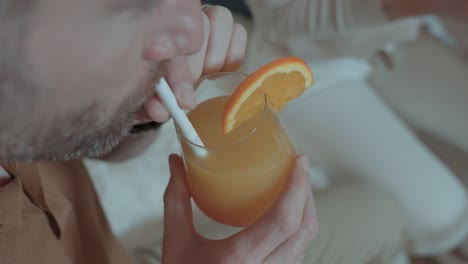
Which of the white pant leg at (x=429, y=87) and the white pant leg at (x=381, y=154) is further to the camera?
the white pant leg at (x=429, y=87)

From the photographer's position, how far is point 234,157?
644 mm

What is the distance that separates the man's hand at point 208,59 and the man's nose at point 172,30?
6cm

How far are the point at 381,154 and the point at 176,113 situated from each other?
59 centimetres

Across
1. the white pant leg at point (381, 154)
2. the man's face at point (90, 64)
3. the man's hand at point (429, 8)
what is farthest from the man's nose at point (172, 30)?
the man's hand at point (429, 8)

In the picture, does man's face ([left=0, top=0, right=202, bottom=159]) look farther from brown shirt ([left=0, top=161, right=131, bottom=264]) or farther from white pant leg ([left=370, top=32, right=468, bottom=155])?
white pant leg ([left=370, top=32, right=468, bottom=155])

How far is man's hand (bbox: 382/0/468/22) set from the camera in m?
1.12

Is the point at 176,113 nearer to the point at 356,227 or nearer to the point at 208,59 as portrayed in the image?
the point at 208,59

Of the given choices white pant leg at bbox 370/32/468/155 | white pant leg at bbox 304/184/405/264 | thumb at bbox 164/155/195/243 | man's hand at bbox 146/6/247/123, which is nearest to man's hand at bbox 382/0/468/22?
white pant leg at bbox 370/32/468/155

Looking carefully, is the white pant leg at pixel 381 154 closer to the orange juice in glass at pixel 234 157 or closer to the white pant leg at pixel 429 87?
Answer: the white pant leg at pixel 429 87

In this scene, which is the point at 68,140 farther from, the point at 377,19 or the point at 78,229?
the point at 377,19

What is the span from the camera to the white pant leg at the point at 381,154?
105 centimetres

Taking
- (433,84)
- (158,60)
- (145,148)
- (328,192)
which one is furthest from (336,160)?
(158,60)

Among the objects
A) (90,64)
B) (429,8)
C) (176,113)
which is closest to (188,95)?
(176,113)

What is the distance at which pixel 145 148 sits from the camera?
95cm
